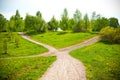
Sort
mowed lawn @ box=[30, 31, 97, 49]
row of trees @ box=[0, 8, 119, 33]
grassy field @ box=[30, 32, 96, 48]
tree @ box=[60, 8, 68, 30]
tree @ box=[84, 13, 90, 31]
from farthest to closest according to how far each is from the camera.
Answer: tree @ box=[84, 13, 90, 31] < tree @ box=[60, 8, 68, 30] < row of trees @ box=[0, 8, 119, 33] < grassy field @ box=[30, 32, 96, 48] < mowed lawn @ box=[30, 31, 97, 49]

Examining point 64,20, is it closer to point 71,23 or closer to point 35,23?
point 71,23

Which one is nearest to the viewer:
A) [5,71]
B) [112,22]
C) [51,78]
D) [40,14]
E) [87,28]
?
[51,78]

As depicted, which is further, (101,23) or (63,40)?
(101,23)

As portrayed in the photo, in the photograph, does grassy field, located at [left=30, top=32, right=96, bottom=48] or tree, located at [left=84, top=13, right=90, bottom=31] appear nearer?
grassy field, located at [left=30, top=32, right=96, bottom=48]

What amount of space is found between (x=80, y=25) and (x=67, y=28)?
8734 millimetres

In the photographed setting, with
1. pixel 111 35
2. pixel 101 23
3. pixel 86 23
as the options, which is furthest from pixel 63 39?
pixel 101 23

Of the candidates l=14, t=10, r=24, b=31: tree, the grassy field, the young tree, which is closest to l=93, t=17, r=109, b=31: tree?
the young tree

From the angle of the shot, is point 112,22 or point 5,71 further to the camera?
point 112,22

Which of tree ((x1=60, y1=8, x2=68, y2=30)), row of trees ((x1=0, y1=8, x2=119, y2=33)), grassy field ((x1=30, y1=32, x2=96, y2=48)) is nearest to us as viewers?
grassy field ((x1=30, y1=32, x2=96, y2=48))

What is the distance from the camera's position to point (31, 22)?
87188mm

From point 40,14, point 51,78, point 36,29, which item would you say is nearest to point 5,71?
point 51,78

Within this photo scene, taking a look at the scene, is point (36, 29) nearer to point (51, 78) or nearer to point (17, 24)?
point (17, 24)

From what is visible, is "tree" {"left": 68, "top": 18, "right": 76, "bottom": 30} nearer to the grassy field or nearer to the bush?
the grassy field

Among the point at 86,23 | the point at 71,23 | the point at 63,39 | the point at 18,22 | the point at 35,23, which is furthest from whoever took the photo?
the point at 71,23
